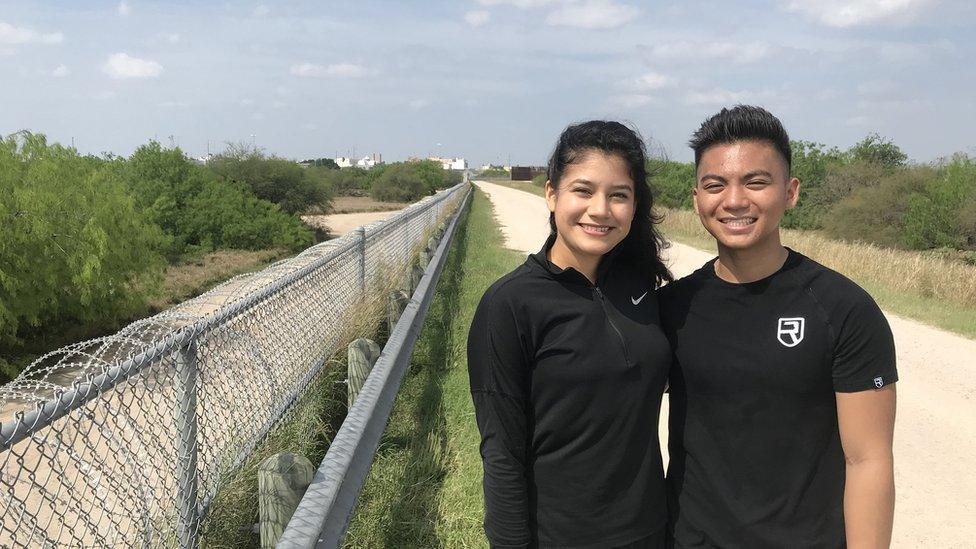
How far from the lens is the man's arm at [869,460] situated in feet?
5.45

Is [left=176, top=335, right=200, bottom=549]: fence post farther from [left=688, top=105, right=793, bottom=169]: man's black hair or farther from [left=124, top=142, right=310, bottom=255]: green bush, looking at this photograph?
[left=124, top=142, right=310, bottom=255]: green bush

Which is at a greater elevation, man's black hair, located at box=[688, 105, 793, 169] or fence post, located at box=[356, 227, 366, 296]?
man's black hair, located at box=[688, 105, 793, 169]

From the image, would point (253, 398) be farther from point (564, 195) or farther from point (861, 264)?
point (861, 264)

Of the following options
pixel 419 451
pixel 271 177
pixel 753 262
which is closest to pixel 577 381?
pixel 753 262

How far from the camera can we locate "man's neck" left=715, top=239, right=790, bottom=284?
1849 millimetres

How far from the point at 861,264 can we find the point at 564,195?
12.7 metres

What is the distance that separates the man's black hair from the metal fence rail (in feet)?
4.95

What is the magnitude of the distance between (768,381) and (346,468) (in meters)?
1.36

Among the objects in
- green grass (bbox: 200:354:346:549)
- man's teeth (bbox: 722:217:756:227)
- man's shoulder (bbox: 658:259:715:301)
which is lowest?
green grass (bbox: 200:354:346:549)

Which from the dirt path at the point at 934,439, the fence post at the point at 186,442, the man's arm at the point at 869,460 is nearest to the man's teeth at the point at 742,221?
the man's arm at the point at 869,460

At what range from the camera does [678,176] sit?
40.8 meters

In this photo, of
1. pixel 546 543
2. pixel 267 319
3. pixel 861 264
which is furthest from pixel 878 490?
pixel 861 264

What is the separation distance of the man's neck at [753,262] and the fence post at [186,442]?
188cm

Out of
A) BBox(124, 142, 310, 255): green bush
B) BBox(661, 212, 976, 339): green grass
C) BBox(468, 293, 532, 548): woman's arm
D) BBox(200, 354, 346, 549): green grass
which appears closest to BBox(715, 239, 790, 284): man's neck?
BBox(468, 293, 532, 548): woman's arm
